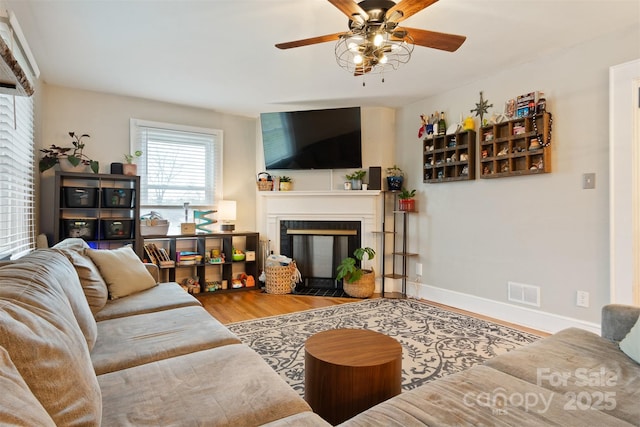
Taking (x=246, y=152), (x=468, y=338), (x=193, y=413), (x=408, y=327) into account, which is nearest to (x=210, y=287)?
(x=246, y=152)

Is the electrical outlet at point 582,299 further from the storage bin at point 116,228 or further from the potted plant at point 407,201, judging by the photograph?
the storage bin at point 116,228

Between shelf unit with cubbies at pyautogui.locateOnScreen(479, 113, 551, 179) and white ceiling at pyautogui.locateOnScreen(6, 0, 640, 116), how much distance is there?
1.91 ft

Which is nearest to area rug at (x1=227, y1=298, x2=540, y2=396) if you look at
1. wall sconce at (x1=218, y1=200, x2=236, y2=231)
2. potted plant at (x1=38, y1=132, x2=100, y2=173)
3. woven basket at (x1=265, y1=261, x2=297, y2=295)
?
woven basket at (x1=265, y1=261, x2=297, y2=295)

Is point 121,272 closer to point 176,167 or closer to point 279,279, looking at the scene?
point 279,279

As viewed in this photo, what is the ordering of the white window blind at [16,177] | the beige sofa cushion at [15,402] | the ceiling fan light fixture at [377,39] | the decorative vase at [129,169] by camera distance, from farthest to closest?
the decorative vase at [129,169] < the white window blind at [16,177] < the ceiling fan light fixture at [377,39] < the beige sofa cushion at [15,402]

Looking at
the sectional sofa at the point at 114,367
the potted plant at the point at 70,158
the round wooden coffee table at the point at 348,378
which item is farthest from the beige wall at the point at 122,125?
the round wooden coffee table at the point at 348,378

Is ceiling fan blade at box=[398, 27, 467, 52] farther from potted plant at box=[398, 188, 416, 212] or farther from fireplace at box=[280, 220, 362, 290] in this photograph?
fireplace at box=[280, 220, 362, 290]

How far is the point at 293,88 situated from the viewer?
389cm

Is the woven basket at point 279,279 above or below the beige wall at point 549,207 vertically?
below

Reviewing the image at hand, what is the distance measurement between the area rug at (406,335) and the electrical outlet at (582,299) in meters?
0.48

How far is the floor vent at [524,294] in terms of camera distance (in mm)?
3206

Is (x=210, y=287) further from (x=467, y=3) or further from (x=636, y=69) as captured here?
(x=636, y=69)

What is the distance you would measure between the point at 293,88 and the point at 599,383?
3.58m

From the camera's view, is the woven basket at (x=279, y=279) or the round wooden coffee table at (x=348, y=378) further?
the woven basket at (x=279, y=279)
